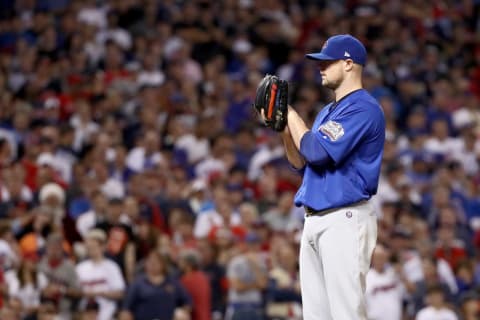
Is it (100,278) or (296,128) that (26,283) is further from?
(296,128)

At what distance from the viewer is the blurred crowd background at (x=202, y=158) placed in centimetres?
1052

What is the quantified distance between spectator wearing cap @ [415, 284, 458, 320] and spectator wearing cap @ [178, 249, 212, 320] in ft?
6.82

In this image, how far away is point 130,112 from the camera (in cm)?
1366

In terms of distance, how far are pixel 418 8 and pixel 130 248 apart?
939 cm

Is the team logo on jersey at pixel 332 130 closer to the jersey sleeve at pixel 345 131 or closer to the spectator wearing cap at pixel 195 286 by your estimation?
the jersey sleeve at pixel 345 131

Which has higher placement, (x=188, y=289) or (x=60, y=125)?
(x=60, y=125)

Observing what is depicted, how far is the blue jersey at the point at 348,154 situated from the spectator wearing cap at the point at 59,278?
15.2 ft

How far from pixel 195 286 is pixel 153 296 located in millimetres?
586

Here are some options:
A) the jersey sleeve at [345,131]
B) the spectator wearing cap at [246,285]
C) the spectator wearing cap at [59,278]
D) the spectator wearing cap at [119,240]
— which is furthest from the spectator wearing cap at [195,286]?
the jersey sleeve at [345,131]

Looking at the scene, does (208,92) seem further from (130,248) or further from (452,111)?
(130,248)

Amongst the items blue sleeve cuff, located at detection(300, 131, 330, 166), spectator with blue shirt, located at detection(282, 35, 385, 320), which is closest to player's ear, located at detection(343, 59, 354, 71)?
spectator with blue shirt, located at detection(282, 35, 385, 320)

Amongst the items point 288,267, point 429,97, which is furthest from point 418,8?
point 288,267

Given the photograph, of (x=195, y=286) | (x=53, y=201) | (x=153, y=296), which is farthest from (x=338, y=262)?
(x=53, y=201)

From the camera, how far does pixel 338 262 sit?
18.3 ft
